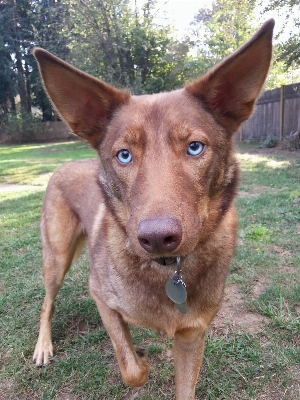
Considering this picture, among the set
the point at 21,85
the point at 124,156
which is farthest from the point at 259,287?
the point at 21,85

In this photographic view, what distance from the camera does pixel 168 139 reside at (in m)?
1.85

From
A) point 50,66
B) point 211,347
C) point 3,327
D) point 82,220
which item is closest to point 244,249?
point 211,347

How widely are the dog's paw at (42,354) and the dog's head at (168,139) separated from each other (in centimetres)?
148

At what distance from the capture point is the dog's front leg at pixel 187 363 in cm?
236

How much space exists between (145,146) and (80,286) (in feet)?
8.52

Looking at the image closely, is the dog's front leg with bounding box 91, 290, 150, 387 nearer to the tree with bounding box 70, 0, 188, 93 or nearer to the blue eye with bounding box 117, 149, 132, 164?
the blue eye with bounding box 117, 149, 132, 164

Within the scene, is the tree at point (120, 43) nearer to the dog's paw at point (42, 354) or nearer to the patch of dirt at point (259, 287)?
the patch of dirt at point (259, 287)

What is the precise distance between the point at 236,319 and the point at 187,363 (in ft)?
3.50

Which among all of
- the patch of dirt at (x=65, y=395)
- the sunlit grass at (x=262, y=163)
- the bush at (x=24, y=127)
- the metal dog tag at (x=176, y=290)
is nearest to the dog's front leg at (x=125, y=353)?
the patch of dirt at (x=65, y=395)

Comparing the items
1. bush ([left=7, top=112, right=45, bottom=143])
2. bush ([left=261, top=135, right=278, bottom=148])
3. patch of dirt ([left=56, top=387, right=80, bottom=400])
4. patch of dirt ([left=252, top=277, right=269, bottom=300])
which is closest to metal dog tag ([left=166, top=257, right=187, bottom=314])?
patch of dirt ([left=56, top=387, right=80, bottom=400])

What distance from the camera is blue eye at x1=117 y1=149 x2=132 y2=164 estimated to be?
1.95 meters

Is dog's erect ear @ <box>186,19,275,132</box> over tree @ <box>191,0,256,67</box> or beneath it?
beneath

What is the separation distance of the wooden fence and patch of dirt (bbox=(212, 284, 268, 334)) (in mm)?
11365

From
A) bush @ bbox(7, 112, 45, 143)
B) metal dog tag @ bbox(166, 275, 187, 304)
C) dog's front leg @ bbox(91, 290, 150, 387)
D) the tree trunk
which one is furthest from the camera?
the tree trunk
